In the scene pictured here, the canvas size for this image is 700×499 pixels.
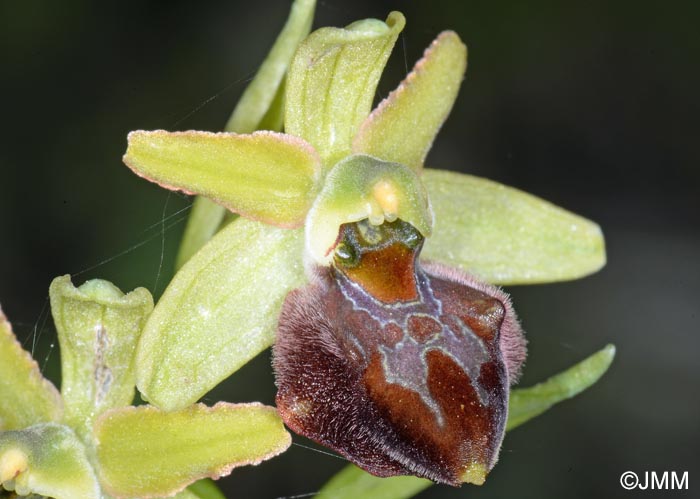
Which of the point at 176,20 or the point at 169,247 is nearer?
the point at 169,247

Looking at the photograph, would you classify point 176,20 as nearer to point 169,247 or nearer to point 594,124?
point 169,247

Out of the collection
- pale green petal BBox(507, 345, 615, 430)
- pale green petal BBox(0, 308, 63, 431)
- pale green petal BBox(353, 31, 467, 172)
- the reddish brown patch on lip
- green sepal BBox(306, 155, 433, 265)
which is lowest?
pale green petal BBox(507, 345, 615, 430)

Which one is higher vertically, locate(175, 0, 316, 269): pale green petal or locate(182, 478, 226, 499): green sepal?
locate(175, 0, 316, 269): pale green petal

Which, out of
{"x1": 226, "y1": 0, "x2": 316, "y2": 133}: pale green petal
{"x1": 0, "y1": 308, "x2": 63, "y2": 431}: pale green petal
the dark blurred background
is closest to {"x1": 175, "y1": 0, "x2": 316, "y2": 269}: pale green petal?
{"x1": 226, "y1": 0, "x2": 316, "y2": 133}: pale green petal

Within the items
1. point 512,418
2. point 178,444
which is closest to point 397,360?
point 178,444

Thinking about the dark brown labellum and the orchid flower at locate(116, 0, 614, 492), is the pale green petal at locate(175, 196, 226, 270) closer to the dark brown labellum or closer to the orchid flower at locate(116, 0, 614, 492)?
the orchid flower at locate(116, 0, 614, 492)

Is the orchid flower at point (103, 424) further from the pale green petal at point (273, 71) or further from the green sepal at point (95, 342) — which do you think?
the pale green petal at point (273, 71)

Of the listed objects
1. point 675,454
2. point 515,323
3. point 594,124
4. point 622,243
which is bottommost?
point 675,454

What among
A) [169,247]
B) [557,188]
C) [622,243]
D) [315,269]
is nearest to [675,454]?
[622,243]
